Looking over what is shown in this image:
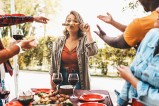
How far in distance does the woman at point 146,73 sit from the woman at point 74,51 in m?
1.63

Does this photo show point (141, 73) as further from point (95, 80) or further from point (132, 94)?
point (95, 80)

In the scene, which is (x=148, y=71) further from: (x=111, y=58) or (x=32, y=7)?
(x=32, y=7)

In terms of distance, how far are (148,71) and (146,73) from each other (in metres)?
0.02

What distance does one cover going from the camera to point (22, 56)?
10.6 metres

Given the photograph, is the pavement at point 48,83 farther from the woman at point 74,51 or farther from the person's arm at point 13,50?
the person's arm at point 13,50

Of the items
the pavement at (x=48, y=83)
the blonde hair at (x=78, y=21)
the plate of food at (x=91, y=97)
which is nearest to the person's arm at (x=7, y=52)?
the plate of food at (x=91, y=97)

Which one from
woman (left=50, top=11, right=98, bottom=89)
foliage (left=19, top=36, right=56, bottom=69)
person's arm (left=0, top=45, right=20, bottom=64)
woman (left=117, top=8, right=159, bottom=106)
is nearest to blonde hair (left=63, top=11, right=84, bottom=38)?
woman (left=50, top=11, right=98, bottom=89)

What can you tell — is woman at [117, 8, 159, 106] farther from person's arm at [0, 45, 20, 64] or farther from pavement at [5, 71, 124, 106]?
pavement at [5, 71, 124, 106]

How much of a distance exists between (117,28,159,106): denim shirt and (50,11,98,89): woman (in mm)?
1632

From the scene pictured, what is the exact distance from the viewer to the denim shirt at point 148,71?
55.0 inches

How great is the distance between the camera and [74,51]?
3408 millimetres

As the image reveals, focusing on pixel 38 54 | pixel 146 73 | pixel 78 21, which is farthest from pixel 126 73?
pixel 38 54

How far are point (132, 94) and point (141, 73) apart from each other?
24 cm

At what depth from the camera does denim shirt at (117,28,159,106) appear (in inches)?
55.0
